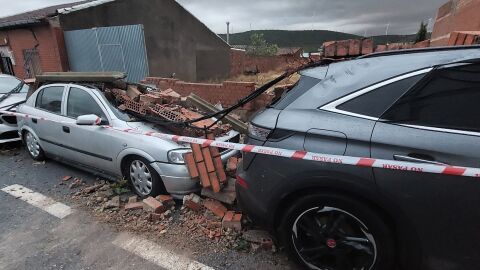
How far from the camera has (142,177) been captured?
3932 mm

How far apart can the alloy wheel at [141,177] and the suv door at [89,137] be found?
31 cm

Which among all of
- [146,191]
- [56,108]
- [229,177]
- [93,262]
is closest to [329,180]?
[229,177]

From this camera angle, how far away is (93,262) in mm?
2908

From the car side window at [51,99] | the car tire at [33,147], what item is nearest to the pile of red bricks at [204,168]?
the car side window at [51,99]

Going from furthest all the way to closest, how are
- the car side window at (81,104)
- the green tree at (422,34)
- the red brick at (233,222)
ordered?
the green tree at (422,34), the car side window at (81,104), the red brick at (233,222)

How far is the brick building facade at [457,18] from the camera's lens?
4.69 meters

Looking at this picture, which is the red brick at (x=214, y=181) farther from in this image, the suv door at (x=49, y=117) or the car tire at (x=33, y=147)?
the car tire at (x=33, y=147)

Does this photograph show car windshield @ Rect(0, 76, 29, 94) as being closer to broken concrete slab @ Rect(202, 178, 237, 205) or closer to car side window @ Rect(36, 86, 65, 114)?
car side window @ Rect(36, 86, 65, 114)

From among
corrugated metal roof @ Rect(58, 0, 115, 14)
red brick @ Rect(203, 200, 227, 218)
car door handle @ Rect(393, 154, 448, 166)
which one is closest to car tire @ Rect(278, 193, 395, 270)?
car door handle @ Rect(393, 154, 448, 166)

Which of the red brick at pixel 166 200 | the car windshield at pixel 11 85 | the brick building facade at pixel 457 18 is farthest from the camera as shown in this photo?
the car windshield at pixel 11 85

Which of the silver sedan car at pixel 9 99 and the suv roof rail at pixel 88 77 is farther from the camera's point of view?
the silver sedan car at pixel 9 99

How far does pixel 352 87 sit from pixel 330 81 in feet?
0.61

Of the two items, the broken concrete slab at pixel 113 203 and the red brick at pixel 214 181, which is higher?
the red brick at pixel 214 181

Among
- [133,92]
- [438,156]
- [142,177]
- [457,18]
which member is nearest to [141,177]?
[142,177]
